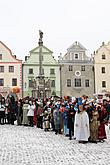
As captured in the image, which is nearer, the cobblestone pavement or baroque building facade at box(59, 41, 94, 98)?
the cobblestone pavement

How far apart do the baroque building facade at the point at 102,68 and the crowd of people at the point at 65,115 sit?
1489 inches

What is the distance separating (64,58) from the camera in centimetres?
6222

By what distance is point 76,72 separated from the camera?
62.4m

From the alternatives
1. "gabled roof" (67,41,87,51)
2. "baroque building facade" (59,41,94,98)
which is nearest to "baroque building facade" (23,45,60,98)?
"baroque building facade" (59,41,94,98)

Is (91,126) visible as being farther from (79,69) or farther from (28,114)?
(79,69)

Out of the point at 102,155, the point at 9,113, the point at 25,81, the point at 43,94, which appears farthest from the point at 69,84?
the point at 102,155

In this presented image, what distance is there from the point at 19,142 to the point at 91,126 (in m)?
2.89

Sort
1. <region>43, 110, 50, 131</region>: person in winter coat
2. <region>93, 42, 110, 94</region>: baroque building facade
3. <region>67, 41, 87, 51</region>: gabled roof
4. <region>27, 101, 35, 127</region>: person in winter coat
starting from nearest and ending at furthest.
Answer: <region>43, 110, 50, 131</region>: person in winter coat → <region>27, 101, 35, 127</region>: person in winter coat → <region>67, 41, 87, 51</region>: gabled roof → <region>93, 42, 110, 94</region>: baroque building facade

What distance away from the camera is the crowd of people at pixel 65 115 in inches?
596

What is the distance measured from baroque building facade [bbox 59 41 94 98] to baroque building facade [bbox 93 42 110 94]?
0.82m

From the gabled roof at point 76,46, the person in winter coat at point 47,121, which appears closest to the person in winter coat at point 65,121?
the person in winter coat at point 47,121

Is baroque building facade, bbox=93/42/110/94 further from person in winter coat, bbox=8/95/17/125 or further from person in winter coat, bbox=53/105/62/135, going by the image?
person in winter coat, bbox=53/105/62/135

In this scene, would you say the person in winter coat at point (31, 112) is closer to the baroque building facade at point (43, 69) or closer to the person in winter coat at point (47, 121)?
the person in winter coat at point (47, 121)

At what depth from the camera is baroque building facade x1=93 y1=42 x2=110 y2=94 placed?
6228cm
